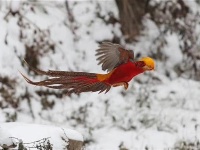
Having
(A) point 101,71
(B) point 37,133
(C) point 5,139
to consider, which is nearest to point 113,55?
(C) point 5,139

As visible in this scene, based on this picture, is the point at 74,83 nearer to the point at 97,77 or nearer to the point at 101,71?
the point at 97,77

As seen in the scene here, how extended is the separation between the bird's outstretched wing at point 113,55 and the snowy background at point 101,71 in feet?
8.91

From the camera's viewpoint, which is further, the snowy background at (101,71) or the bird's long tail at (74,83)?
the snowy background at (101,71)

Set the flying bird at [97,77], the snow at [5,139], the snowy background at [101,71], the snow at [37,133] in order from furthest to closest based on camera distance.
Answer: the snowy background at [101,71] < the snow at [37,133] < the snow at [5,139] < the flying bird at [97,77]

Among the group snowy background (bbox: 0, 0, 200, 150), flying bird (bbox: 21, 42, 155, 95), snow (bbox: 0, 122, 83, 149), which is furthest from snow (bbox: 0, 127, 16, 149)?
snowy background (bbox: 0, 0, 200, 150)

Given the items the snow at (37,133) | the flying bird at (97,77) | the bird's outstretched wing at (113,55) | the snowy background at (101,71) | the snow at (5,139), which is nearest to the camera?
the flying bird at (97,77)

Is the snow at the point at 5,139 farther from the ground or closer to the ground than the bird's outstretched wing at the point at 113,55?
closer to the ground

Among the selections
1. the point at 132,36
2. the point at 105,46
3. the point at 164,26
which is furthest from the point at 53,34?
the point at 105,46

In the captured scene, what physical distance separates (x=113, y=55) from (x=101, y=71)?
4.34m

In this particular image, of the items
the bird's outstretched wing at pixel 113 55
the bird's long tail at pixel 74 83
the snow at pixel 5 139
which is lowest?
the snow at pixel 5 139

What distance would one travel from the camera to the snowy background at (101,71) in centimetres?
513

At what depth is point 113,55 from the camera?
1.85 m

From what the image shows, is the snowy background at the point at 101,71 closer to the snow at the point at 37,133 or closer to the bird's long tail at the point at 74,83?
the snow at the point at 37,133

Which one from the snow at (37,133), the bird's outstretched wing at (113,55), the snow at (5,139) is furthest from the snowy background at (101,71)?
the bird's outstretched wing at (113,55)
